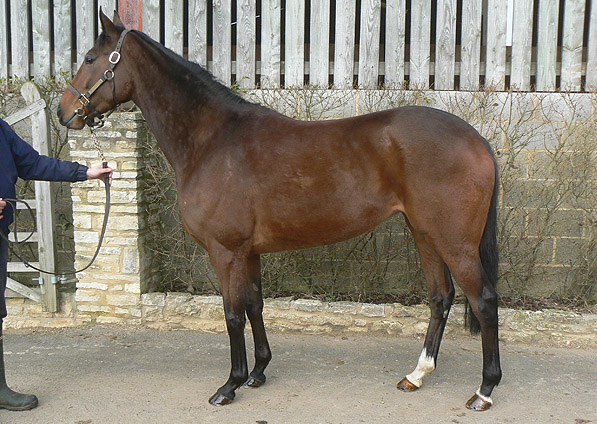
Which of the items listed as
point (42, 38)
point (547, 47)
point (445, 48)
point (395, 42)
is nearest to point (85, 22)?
point (42, 38)

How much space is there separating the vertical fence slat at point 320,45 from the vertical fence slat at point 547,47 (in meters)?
1.96

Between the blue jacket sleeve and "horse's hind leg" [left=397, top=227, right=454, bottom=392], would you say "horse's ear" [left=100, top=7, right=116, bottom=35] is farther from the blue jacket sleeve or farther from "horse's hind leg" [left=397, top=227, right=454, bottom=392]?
"horse's hind leg" [left=397, top=227, right=454, bottom=392]

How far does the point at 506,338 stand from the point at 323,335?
5.10 feet

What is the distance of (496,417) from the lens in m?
3.53

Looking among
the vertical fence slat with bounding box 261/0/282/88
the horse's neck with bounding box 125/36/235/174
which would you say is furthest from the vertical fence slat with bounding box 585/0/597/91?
the horse's neck with bounding box 125/36/235/174

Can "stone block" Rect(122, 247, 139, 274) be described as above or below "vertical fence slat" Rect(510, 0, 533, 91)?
below

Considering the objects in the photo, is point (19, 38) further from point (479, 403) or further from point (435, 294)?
point (479, 403)

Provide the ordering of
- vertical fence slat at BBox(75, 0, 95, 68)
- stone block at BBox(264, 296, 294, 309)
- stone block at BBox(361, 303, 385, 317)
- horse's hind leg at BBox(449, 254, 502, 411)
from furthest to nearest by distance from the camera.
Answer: vertical fence slat at BBox(75, 0, 95, 68)
stone block at BBox(264, 296, 294, 309)
stone block at BBox(361, 303, 385, 317)
horse's hind leg at BBox(449, 254, 502, 411)

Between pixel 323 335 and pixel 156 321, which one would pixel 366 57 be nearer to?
pixel 323 335

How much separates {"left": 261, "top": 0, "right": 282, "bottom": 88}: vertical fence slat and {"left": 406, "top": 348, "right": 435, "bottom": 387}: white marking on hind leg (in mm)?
2948

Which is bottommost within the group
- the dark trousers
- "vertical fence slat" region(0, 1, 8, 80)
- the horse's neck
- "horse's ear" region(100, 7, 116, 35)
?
the dark trousers

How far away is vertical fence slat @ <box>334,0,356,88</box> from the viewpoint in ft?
18.1

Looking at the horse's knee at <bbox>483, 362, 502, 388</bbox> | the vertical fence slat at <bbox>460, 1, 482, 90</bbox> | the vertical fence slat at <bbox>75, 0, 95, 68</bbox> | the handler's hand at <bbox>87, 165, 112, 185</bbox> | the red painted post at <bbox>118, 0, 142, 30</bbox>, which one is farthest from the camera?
the vertical fence slat at <bbox>75, 0, 95, 68</bbox>

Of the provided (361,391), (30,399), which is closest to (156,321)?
(30,399)
